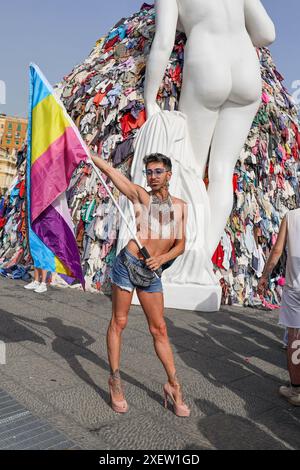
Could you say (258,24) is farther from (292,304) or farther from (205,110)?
(292,304)

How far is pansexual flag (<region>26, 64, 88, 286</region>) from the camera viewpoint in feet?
10.6

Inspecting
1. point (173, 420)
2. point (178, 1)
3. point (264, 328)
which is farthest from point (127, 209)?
point (173, 420)

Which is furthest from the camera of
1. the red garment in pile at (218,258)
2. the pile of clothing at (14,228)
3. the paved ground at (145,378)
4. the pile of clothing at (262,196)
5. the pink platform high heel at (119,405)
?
the pile of clothing at (14,228)

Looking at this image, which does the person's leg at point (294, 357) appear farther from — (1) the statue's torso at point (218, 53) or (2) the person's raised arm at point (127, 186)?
(1) the statue's torso at point (218, 53)

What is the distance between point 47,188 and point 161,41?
351 cm

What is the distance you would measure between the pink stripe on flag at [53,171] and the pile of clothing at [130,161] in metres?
3.08

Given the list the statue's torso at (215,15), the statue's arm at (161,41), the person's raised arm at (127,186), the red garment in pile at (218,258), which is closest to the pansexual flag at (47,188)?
the person's raised arm at (127,186)

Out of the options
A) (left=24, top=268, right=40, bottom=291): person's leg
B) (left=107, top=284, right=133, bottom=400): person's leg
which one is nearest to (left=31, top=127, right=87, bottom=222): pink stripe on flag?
(left=107, top=284, right=133, bottom=400): person's leg

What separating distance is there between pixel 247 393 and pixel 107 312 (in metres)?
2.35

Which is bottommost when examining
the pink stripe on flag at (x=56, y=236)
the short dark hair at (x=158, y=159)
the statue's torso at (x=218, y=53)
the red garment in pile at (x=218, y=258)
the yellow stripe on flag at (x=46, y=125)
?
the red garment in pile at (x=218, y=258)

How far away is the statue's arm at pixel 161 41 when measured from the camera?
5746mm

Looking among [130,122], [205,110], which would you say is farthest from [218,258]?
[130,122]

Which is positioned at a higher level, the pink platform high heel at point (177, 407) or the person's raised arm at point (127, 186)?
the person's raised arm at point (127, 186)

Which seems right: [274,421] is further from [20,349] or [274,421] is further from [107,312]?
[107,312]
